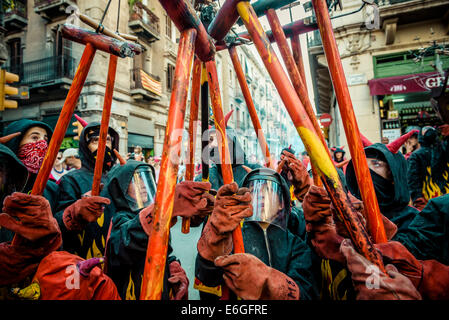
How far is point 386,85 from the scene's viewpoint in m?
9.14

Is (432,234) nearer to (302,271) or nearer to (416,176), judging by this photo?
(302,271)

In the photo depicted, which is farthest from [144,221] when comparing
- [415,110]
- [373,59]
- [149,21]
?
[149,21]

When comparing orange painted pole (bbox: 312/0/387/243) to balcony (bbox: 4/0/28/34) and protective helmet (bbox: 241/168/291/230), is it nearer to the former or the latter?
protective helmet (bbox: 241/168/291/230)

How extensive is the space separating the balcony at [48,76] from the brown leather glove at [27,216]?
45.7 ft

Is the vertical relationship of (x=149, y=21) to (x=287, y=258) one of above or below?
above

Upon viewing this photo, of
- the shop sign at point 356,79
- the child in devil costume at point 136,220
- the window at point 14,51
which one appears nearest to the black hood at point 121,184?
the child in devil costume at point 136,220

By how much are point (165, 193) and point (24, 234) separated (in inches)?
31.9

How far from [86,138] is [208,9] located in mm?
2154

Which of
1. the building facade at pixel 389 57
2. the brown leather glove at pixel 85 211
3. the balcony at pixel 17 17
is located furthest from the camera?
the balcony at pixel 17 17

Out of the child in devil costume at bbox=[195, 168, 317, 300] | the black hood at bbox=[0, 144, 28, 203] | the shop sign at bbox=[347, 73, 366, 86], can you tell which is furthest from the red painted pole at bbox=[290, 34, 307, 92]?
the shop sign at bbox=[347, 73, 366, 86]

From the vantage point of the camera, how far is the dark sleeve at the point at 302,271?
139 cm

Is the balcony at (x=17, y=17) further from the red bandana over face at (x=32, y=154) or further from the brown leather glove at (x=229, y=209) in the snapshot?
the brown leather glove at (x=229, y=209)

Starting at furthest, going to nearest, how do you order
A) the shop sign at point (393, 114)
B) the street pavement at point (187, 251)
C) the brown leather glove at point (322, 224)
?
the shop sign at point (393, 114), the street pavement at point (187, 251), the brown leather glove at point (322, 224)

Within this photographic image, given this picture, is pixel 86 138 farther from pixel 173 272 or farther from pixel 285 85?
pixel 285 85
